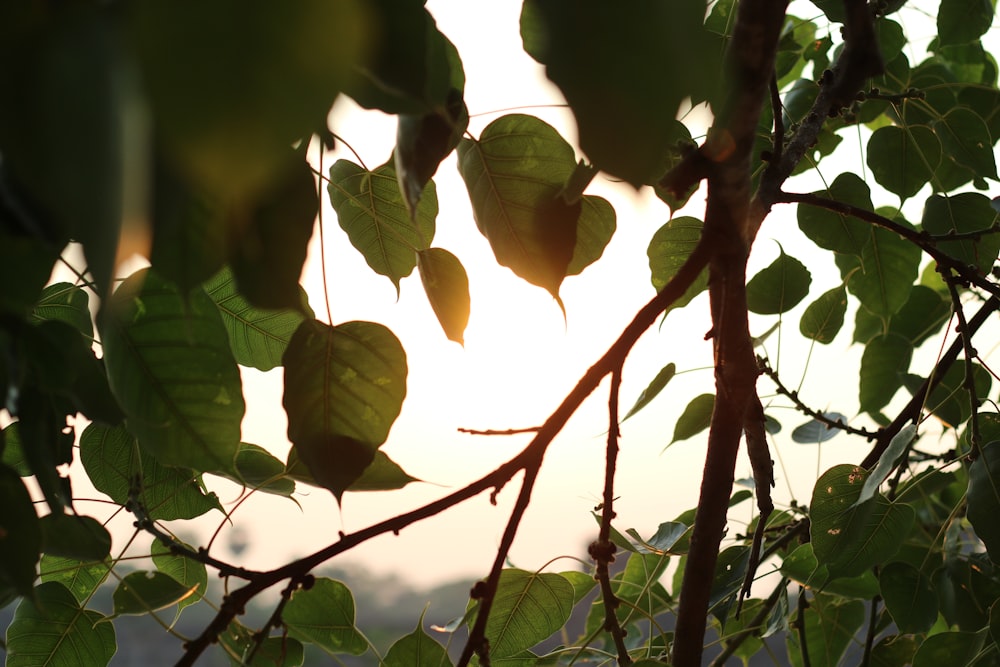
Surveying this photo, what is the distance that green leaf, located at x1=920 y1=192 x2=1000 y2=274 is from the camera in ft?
1.78

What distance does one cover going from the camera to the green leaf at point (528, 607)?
1.37ft

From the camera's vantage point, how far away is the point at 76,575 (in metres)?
0.46

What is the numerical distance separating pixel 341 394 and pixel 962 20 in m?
0.68

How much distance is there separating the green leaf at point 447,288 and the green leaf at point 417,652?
0.45ft

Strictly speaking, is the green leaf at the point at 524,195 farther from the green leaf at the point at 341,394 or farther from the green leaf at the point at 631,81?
the green leaf at the point at 631,81

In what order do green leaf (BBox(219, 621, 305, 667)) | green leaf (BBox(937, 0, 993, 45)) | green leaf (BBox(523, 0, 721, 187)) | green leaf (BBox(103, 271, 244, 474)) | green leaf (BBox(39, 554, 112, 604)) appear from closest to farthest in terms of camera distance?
green leaf (BBox(523, 0, 721, 187)), green leaf (BBox(103, 271, 244, 474)), green leaf (BBox(219, 621, 305, 667)), green leaf (BBox(39, 554, 112, 604)), green leaf (BBox(937, 0, 993, 45))

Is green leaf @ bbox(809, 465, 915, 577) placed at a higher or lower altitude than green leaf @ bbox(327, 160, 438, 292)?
lower

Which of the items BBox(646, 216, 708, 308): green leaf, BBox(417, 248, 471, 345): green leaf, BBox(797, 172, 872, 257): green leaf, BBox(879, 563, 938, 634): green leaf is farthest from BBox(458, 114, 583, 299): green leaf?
BBox(879, 563, 938, 634): green leaf

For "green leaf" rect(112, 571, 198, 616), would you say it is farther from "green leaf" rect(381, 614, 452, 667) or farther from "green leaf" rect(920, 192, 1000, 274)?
"green leaf" rect(920, 192, 1000, 274)

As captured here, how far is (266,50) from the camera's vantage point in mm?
93

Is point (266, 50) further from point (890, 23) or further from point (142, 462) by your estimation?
point (890, 23)

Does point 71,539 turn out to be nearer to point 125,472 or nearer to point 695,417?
point 125,472

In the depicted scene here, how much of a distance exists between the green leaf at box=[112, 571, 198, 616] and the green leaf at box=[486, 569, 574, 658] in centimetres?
17

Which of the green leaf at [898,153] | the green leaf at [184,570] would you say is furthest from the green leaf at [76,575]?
the green leaf at [898,153]
